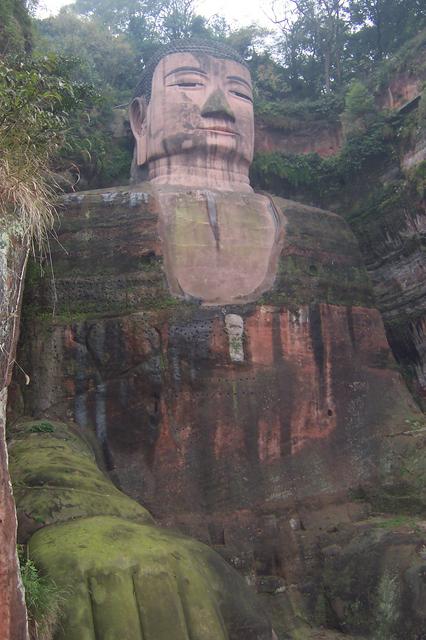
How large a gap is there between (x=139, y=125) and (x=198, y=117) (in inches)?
57.1

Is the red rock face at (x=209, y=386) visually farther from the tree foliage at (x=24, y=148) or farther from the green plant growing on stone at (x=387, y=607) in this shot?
the tree foliage at (x=24, y=148)

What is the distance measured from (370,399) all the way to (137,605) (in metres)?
6.37

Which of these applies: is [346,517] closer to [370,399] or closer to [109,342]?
[370,399]

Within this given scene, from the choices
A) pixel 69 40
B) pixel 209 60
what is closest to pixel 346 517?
pixel 209 60

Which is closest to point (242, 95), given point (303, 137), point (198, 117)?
point (198, 117)

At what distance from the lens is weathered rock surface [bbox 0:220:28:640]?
5.08 m

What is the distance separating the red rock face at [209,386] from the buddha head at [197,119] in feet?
4.75

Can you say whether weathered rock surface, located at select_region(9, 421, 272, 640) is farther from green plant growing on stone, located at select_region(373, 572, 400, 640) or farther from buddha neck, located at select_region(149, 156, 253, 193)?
buddha neck, located at select_region(149, 156, 253, 193)

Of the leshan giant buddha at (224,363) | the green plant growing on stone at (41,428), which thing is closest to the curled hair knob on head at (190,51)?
the leshan giant buddha at (224,363)

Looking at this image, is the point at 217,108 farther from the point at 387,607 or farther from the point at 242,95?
the point at 387,607

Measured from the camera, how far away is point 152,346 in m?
10.7

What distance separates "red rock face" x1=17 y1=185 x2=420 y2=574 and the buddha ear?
1760 mm

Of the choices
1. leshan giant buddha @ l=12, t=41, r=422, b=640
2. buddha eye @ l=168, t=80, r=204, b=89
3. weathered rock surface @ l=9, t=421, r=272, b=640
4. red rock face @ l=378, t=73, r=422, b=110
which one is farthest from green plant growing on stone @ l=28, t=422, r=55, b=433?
red rock face @ l=378, t=73, r=422, b=110

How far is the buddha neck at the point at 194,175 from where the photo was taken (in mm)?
12719
